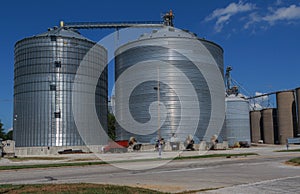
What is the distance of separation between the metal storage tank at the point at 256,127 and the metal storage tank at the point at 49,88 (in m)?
52.8

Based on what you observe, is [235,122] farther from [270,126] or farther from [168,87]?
[168,87]

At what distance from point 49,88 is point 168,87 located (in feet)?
68.1

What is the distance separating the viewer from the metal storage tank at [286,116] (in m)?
89.4

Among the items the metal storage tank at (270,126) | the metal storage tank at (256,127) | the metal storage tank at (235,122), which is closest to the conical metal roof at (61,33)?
Answer: the metal storage tank at (235,122)

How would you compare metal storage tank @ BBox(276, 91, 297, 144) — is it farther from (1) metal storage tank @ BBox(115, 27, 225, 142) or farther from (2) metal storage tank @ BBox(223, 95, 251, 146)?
(1) metal storage tank @ BBox(115, 27, 225, 142)

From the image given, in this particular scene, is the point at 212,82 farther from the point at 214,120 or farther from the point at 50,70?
the point at 50,70

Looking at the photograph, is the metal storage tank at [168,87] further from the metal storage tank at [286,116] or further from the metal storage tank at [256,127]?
the metal storage tank at [256,127]

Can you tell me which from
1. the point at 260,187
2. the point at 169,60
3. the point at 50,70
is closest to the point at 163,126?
the point at 169,60

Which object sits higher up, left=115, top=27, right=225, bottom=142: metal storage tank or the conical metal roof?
the conical metal roof

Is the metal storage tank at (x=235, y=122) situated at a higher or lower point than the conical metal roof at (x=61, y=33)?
lower

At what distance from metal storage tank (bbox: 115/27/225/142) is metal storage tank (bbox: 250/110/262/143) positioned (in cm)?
3788

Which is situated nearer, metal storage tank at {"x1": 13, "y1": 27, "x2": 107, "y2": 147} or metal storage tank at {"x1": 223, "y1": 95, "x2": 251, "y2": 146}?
metal storage tank at {"x1": 13, "y1": 27, "x2": 107, "y2": 147}

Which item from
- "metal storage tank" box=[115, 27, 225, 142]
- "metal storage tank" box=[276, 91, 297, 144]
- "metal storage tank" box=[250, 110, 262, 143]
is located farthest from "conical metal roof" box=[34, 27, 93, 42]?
"metal storage tank" box=[250, 110, 262, 143]

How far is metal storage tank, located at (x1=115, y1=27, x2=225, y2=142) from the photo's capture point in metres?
63.4
